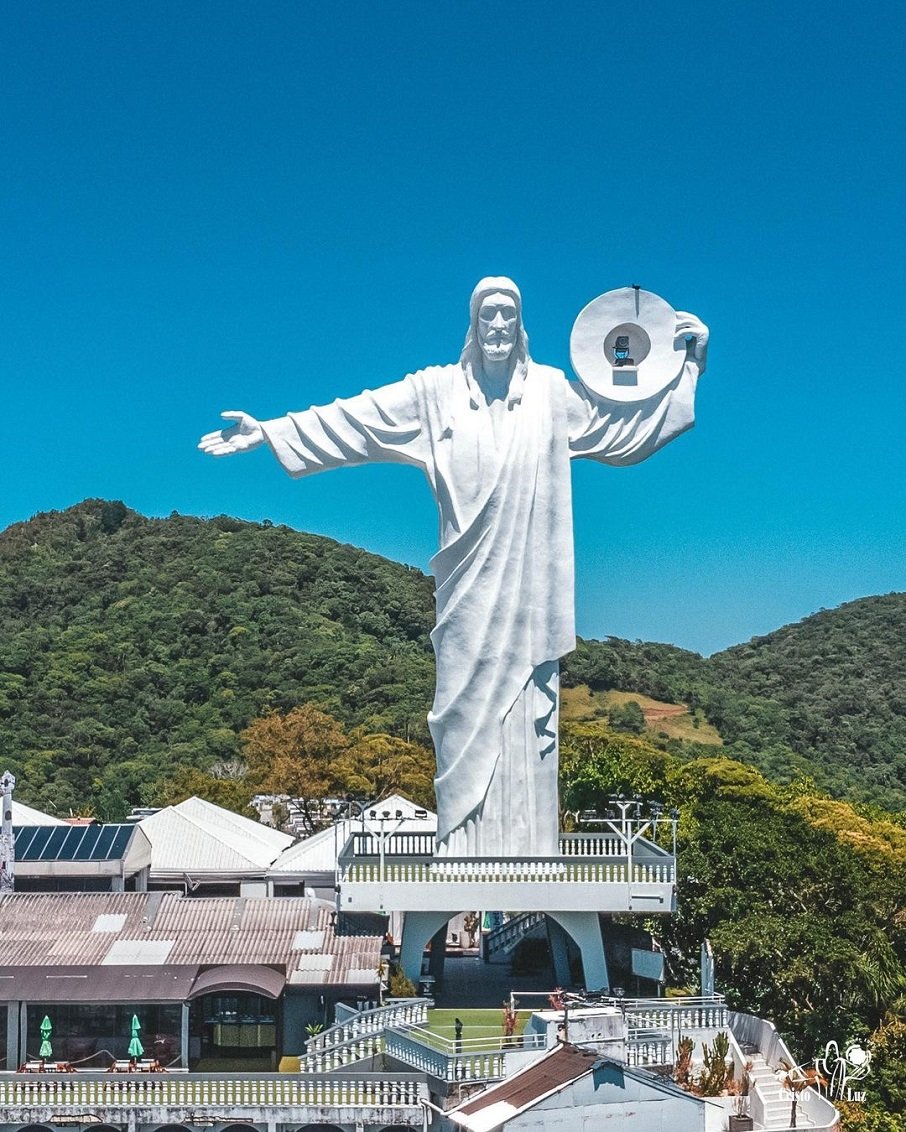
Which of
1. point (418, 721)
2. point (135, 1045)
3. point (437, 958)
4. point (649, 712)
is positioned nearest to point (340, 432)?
point (437, 958)

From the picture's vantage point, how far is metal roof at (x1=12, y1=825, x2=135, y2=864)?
1483 inches

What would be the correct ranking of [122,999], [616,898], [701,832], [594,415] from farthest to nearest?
[701,832]
[594,415]
[616,898]
[122,999]

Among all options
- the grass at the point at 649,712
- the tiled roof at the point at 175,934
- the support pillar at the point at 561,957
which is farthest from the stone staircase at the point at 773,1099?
the grass at the point at 649,712

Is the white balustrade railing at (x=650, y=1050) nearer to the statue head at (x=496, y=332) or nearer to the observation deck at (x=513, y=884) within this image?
the observation deck at (x=513, y=884)

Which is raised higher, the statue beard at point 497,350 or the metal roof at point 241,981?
the statue beard at point 497,350

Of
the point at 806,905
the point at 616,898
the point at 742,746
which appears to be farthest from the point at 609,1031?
the point at 742,746

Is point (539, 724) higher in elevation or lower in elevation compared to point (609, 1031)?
higher

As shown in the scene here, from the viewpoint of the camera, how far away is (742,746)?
8650 centimetres

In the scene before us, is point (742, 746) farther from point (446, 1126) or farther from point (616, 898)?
point (446, 1126)

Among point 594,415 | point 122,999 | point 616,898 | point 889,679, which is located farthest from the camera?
point 889,679

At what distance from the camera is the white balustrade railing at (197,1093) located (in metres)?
25.2

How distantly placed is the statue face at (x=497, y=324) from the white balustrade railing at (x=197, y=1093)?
1487cm

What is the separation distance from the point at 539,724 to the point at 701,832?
8.01 meters

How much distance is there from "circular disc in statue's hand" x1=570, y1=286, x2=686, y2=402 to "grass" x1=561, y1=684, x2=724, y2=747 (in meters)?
60.2
